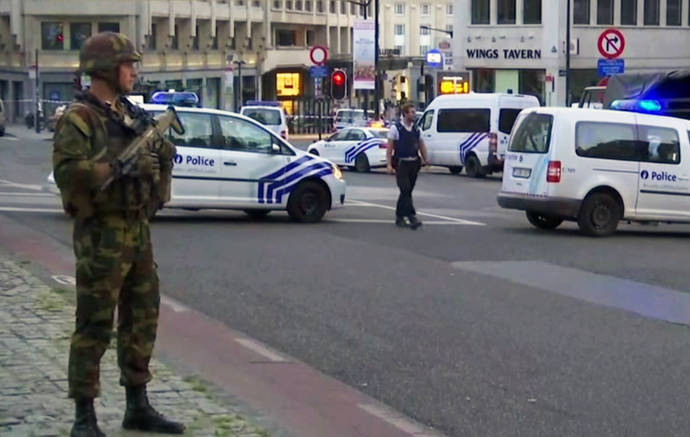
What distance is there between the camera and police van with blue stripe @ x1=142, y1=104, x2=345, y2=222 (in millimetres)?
18828

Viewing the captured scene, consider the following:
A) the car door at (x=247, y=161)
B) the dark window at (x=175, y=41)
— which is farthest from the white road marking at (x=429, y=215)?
the dark window at (x=175, y=41)

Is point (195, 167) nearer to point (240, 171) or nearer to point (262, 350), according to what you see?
point (240, 171)

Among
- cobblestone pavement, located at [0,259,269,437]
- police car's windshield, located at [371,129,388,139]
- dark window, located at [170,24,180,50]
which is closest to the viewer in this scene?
cobblestone pavement, located at [0,259,269,437]

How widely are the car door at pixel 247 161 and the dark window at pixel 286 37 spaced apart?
7249 cm

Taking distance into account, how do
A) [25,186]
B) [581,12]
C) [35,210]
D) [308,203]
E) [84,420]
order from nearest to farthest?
1. [84,420]
2. [308,203]
3. [35,210]
4. [25,186]
5. [581,12]

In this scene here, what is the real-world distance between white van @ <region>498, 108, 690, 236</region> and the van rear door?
1cm

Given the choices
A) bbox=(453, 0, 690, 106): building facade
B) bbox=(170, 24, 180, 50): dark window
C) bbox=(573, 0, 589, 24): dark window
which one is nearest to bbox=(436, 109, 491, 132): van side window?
bbox=(453, 0, 690, 106): building facade

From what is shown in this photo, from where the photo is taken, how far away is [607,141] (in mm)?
18953

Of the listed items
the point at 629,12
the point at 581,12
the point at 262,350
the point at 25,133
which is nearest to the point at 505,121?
the point at 581,12

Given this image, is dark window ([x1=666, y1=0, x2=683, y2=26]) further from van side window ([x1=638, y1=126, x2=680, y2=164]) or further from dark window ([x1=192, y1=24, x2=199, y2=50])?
van side window ([x1=638, y1=126, x2=680, y2=164])

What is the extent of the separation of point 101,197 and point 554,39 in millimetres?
53093

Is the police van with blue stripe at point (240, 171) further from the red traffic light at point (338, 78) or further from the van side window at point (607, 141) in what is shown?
the red traffic light at point (338, 78)

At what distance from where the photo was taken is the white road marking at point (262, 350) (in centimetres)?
930

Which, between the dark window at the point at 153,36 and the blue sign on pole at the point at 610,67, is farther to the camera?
the dark window at the point at 153,36
